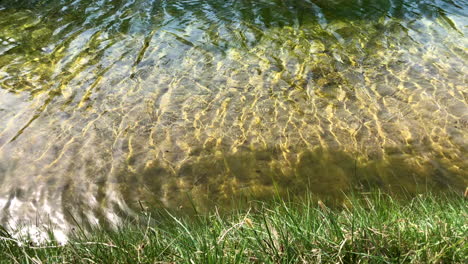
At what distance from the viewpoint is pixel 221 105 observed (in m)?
4.85

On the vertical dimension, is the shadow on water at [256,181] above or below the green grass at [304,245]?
below

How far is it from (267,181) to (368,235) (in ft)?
5.53

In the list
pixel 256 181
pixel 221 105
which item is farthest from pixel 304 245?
pixel 221 105

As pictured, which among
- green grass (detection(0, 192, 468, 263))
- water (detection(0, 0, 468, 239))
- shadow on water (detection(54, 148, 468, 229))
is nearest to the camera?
green grass (detection(0, 192, 468, 263))

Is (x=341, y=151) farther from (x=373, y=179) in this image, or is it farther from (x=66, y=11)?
(x=66, y=11)

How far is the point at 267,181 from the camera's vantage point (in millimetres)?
3771

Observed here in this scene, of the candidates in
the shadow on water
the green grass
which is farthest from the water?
the green grass

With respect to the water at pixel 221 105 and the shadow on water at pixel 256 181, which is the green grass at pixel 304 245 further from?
the water at pixel 221 105

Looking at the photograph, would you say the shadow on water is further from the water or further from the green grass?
the green grass

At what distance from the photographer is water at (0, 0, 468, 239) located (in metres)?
3.74

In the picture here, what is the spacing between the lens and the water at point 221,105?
12.3ft

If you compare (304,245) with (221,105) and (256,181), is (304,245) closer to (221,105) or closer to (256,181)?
(256,181)

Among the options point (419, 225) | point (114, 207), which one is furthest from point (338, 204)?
point (114, 207)

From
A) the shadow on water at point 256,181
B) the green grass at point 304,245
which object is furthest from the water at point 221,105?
the green grass at point 304,245
